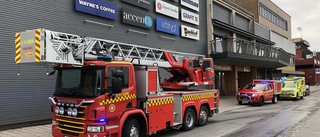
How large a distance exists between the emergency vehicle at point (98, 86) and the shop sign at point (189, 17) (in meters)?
11.9

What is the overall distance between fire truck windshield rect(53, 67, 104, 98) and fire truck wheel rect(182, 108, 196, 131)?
13.7ft

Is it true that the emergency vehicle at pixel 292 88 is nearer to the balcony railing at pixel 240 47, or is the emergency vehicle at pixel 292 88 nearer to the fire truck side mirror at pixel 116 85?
the balcony railing at pixel 240 47

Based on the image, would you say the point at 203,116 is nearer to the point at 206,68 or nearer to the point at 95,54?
the point at 206,68

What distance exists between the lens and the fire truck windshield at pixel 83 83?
572 centimetres

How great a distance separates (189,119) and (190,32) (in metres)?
12.1

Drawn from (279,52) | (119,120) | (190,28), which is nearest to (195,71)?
(119,120)

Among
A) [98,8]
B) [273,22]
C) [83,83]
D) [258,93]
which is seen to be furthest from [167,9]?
[273,22]

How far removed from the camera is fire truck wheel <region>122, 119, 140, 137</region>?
20.6ft

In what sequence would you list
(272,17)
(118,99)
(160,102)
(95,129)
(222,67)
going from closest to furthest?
(95,129) → (118,99) → (160,102) → (222,67) → (272,17)

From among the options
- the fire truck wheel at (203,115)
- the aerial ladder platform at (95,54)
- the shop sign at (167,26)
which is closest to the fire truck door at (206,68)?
the aerial ladder platform at (95,54)

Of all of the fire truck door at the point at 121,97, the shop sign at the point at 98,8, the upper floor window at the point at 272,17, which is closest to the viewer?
the fire truck door at the point at 121,97

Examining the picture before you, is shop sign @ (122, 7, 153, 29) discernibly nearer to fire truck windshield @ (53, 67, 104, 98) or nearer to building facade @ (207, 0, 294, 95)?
building facade @ (207, 0, 294, 95)

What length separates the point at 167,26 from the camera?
57.6 feet

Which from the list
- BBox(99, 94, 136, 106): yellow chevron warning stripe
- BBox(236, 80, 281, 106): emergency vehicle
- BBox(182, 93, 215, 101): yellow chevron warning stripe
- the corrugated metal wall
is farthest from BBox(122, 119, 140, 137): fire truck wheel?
BBox(236, 80, 281, 106): emergency vehicle
